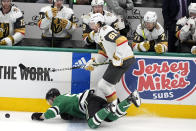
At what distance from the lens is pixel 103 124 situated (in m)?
5.45

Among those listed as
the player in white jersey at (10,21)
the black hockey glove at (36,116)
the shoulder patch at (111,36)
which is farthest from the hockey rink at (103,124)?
the player in white jersey at (10,21)

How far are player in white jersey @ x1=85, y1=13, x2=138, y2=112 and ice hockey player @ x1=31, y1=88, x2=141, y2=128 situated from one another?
0.16 metres

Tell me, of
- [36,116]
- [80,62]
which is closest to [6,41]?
[80,62]

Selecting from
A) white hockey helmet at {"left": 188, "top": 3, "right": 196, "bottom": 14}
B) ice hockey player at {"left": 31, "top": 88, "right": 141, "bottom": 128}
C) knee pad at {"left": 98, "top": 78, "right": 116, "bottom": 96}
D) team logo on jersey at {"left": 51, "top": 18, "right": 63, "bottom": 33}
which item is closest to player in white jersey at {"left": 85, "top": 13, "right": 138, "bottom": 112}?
knee pad at {"left": 98, "top": 78, "right": 116, "bottom": 96}

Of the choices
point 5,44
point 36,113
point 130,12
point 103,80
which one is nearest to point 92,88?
point 103,80

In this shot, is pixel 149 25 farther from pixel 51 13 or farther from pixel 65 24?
pixel 51 13

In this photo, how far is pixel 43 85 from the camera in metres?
5.82

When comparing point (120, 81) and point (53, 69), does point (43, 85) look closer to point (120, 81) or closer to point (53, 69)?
point (53, 69)

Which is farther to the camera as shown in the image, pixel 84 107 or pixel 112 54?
pixel 112 54

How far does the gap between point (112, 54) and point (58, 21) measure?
1.23 metres

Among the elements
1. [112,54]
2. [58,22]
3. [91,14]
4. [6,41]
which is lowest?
[112,54]

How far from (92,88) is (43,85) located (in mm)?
620

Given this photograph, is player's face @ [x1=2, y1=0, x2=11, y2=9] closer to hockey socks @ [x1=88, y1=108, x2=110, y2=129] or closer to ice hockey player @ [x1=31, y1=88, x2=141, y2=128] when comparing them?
ice hockey player @ [x1=31, y1=88, x2=141, y2=128]

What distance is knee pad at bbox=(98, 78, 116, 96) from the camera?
18.0 feet
